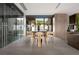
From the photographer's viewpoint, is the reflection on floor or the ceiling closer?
the reflection on floor

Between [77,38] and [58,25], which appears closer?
[77,38]

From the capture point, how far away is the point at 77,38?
7816mm

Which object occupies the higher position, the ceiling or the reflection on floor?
the ceiling

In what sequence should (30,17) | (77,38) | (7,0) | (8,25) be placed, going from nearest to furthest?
(7,0) → (77,38) → (8,25) → (30,17)

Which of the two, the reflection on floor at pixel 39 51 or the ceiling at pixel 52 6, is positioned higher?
the ceiling at pixel 52 6

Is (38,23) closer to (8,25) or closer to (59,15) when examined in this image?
(59,15)

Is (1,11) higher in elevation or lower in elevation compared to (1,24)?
higher

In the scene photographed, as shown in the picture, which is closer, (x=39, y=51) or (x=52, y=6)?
(x=39, y=51)

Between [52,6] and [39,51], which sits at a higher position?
[52,6]

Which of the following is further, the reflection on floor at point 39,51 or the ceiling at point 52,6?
the ceiling at point 52,6

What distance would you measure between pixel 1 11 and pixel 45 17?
14.2m
